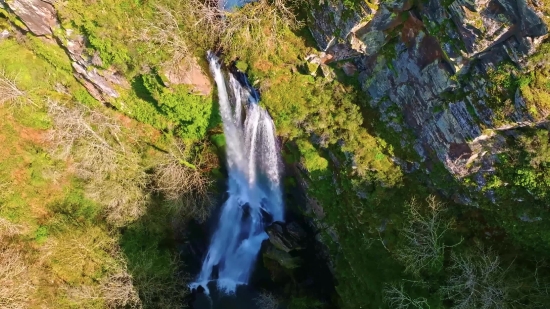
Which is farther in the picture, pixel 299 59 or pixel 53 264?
pixel 53 264

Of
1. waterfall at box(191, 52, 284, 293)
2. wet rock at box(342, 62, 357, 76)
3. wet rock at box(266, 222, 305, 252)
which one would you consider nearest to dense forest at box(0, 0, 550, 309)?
wet rock at box(342, 62, 357, 76)

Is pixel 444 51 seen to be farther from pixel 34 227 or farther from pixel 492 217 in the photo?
Answer: pixel 34 227

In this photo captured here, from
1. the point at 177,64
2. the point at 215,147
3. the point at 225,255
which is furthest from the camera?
the point at 225,255

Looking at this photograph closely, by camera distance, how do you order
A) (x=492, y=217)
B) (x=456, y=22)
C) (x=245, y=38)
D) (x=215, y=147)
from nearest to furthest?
(x=456, y=22) < (x=492, y=217) < (x=245, y=38) < (x=215, y=147)

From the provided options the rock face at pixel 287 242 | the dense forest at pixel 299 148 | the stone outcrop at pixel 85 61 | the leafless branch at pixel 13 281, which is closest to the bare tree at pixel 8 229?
the dense forest at pixel 299 148

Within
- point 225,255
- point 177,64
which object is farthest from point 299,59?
point 225,255

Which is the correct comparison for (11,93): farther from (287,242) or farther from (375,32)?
(375,32)
